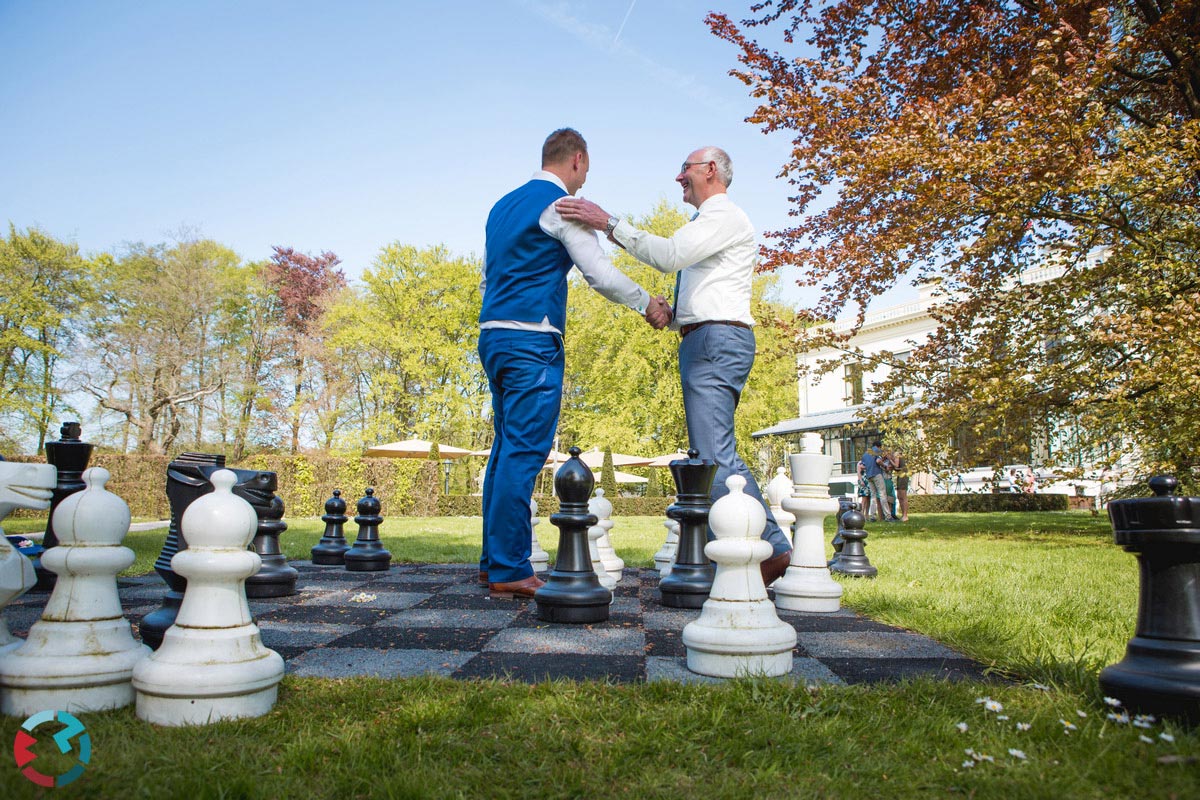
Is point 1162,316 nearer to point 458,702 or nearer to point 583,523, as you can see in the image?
point 583,523

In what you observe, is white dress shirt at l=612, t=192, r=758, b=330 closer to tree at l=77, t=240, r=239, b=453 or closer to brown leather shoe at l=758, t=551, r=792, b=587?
brown leather shoe at l=758, t=551, r=792, b=587

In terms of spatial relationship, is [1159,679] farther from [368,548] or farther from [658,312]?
[368,548]

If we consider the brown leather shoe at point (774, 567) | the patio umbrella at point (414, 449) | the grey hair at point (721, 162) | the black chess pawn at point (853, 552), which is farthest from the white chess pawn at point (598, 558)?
the patio umbrella at point (414, 449)

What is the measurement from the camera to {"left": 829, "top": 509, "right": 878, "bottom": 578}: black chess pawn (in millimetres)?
4215

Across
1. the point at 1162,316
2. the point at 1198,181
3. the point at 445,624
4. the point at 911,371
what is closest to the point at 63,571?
the point at 445,624

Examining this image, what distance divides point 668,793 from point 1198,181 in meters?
8.85

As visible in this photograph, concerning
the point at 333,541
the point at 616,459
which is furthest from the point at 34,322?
the point at 333,541

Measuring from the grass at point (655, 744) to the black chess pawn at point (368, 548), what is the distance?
274cm

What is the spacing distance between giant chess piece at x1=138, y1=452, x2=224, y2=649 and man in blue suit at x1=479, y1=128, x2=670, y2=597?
1.19 meters

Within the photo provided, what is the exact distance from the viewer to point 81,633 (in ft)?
5.06

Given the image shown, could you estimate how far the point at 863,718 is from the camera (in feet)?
5.00

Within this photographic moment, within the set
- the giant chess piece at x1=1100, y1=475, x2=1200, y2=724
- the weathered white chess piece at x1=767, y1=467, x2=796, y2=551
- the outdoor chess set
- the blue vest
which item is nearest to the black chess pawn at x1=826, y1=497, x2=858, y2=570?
the weathered white chess piece at x1=767, y1=467, x2=796, y2=551

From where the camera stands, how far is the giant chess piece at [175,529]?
207cm
